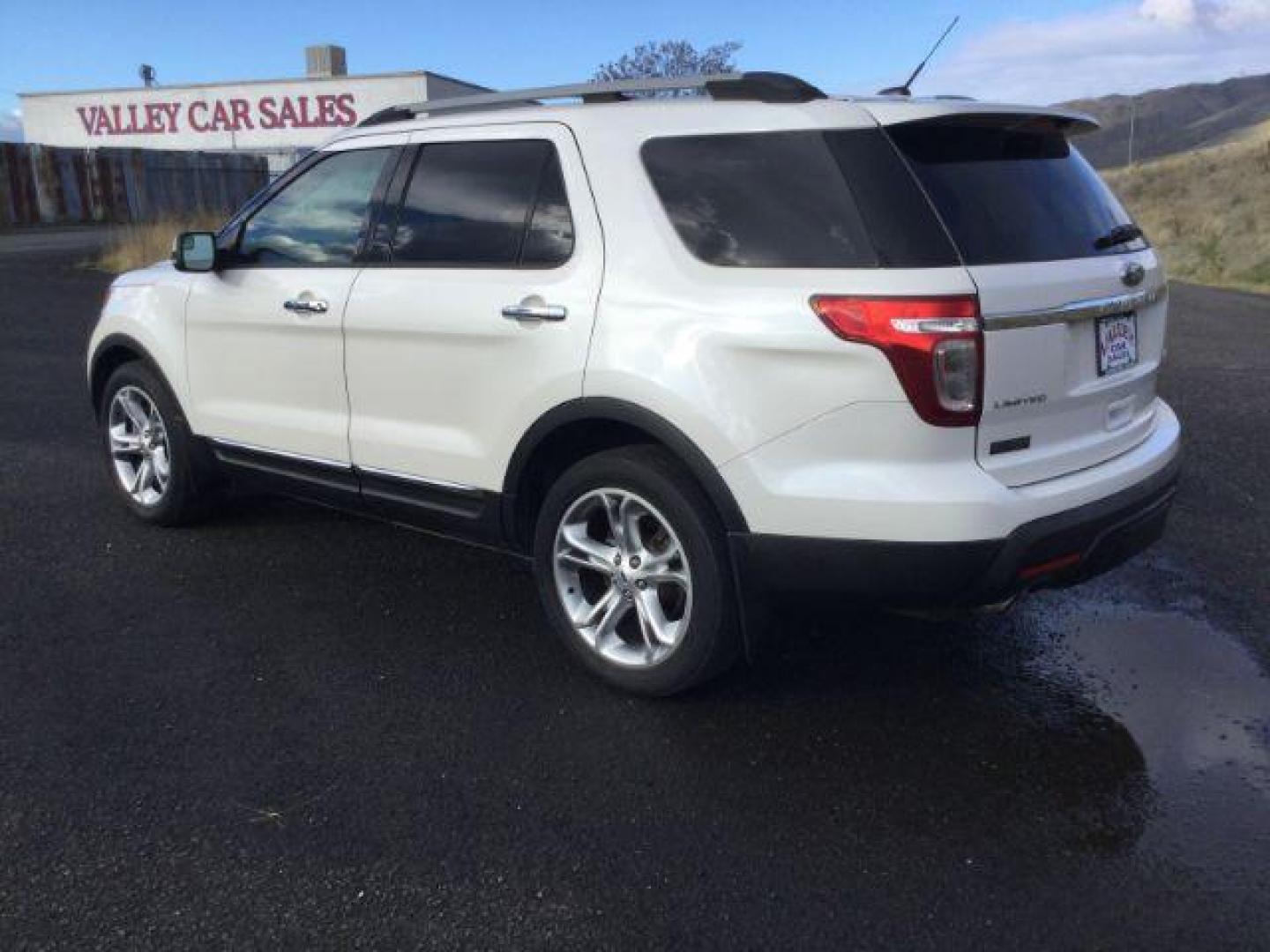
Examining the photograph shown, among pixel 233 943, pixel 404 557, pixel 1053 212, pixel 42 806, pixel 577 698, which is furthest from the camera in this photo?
pixel 404 557

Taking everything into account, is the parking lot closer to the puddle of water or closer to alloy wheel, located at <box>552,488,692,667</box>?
the puddle of water

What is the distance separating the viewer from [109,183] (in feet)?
103

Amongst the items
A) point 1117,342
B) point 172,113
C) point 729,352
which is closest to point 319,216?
point 729,352

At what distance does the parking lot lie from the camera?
2.70 metres

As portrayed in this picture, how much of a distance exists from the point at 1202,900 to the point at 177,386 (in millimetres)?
4421

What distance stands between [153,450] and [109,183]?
1169 inches

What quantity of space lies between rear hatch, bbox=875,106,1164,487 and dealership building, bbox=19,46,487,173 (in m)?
39.3

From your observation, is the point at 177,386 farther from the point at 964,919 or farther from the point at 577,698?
the point at 964,919

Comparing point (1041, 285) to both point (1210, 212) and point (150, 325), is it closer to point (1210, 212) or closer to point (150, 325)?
point (150, 325)

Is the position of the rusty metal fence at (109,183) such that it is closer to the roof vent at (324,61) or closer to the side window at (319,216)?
the roof vent at (324,61)

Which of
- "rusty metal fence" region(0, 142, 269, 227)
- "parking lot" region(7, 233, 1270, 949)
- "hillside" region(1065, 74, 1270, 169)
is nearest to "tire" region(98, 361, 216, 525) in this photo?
"parking lot" region(7, 233, 1270, 949)

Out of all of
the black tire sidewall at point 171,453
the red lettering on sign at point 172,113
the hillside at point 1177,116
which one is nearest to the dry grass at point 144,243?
the black tire sidewall at point 171,453

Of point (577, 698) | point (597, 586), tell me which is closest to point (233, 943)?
point (577, 698)

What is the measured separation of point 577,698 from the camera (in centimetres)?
379
